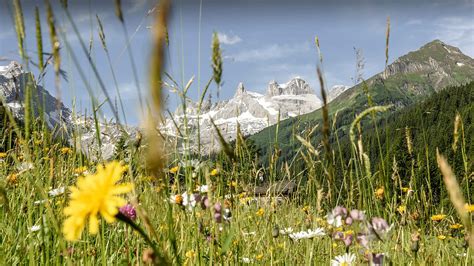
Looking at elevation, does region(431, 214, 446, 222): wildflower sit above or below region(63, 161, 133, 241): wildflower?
below

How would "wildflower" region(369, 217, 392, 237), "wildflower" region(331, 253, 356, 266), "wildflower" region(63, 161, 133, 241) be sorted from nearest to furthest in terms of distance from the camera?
"wildflower" region(63, 161, 133, 241) → "wildflower" region(369, 217, 392, 237) → "wildflower" region(331, 253, 356, 266)

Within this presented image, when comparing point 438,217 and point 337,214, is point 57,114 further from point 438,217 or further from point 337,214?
point 438,217

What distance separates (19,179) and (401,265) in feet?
7.83

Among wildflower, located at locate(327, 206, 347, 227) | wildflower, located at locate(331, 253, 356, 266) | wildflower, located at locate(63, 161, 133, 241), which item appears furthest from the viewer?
wildflower, located at locate(331, 253, 356, 266)

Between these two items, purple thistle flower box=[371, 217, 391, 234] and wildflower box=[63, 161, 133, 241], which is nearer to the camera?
wildflower box=[63, 161, 133, 241]

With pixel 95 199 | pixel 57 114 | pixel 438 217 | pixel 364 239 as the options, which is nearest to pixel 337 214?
pixel 364 239

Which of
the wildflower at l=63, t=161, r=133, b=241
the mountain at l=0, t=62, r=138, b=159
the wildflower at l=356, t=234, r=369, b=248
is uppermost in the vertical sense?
the mountain at l=0, t=62, r=138, b=159

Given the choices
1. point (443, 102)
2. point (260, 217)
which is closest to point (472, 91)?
point (443, 102)

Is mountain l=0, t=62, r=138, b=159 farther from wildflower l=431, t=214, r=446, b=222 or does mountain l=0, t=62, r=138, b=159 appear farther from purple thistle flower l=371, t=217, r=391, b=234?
wildflower l=431, t=214, r=446, b=222

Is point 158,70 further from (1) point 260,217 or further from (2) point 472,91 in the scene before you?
(2) point 472,91

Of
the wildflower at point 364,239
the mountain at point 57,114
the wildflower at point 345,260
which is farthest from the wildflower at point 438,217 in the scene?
the mountain at point 57,114

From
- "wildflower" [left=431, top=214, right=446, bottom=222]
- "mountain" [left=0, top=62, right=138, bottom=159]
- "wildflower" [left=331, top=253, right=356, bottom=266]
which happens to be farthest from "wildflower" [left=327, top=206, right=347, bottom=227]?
"wildflower" [left=431, top=214, right=446, bottom=222]

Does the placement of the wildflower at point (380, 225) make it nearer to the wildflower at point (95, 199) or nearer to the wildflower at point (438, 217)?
the wildflower at point (95, 199)

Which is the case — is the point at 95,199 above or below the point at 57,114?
below
